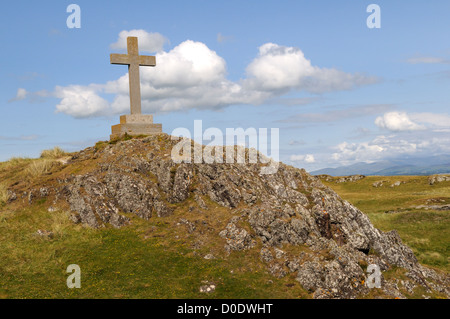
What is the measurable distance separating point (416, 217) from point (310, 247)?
34.6 m

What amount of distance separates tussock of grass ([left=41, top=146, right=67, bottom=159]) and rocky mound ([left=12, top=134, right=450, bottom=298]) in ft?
27.2

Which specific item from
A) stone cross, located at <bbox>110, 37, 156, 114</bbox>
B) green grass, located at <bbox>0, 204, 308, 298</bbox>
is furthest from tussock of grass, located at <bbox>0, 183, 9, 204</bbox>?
stone cross, located at <bbox>110, 37, 156, 114</bbox>

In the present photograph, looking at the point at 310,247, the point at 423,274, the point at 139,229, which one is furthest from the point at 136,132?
the point at 423,274

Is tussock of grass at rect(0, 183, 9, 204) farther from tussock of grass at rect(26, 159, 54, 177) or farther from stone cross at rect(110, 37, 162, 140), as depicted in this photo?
Result: stone cross at rect(110, 37, 162, 140)

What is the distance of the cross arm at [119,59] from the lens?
131 feet

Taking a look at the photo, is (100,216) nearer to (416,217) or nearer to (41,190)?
(41,190)

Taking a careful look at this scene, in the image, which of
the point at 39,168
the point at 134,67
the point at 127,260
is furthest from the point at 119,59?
the point at 127,260

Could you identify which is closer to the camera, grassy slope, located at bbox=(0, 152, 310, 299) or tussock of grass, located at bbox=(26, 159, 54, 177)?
grassy slope, located at bbox=(0, 152, 310, 299)

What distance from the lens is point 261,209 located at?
27.0m

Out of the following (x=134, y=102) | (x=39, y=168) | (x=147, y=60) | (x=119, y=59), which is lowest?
(x=39, y=168)

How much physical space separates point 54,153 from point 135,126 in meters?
13.7

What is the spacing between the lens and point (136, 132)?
4075 cm

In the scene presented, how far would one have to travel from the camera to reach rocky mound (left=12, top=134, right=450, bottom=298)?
22078 millimetres

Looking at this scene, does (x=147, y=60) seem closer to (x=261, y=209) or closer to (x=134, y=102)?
(x=134, y=102)
